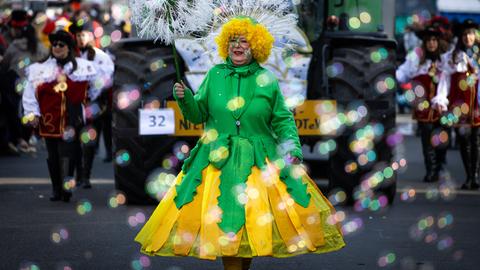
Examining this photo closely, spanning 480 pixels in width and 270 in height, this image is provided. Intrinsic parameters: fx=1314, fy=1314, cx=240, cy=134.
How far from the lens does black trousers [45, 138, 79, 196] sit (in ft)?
40.7

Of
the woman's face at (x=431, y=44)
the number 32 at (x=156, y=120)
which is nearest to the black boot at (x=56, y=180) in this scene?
the number 32 at (x=156, y=120)

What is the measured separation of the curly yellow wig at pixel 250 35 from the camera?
7.48 m

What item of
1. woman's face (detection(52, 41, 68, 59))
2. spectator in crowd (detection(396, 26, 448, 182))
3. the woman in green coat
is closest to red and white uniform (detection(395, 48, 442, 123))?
spectator in crowd (detection(396, 26, 448, 182))

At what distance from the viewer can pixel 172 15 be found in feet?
24.6

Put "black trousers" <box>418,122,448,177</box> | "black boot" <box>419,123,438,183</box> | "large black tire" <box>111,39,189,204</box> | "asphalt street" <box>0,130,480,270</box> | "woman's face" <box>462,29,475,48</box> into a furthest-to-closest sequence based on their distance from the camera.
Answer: "black trousers" <box>418,122,448,177</box> → "black boot" <box>419,123,438,183</box> → "woman's face" <box>462,29,475,48</box> → "large black tire" <box>111,39,189,204</box> → "asphalt street" <box>0,130,480,270</box>

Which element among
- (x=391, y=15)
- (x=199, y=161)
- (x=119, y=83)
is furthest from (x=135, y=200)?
(x=391, y=15)

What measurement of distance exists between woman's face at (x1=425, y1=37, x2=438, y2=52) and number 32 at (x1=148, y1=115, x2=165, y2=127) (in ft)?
15.9

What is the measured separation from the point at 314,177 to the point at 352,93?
3.18m

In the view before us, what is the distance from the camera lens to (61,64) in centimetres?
1261

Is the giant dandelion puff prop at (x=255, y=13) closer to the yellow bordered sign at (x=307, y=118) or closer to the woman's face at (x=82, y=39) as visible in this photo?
the yellow bordered sign at (x=307, y=118)

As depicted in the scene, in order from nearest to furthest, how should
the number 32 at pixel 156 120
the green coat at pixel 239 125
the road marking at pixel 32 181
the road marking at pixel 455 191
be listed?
the green coat at pixel 239 125 < the number 32 at pixel 156 120 < the road marking at pixel 455 191 < the road marking at pixel 32 181

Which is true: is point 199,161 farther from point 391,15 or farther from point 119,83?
point 391,15

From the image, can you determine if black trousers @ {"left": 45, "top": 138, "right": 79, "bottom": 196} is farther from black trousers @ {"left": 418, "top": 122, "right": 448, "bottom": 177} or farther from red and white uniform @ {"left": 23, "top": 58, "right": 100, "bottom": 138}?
black trousers @ {"left": 418, "top": 122, "right": 448, "bottom": 177}

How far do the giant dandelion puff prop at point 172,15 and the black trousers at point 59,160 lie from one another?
16.4 ft
